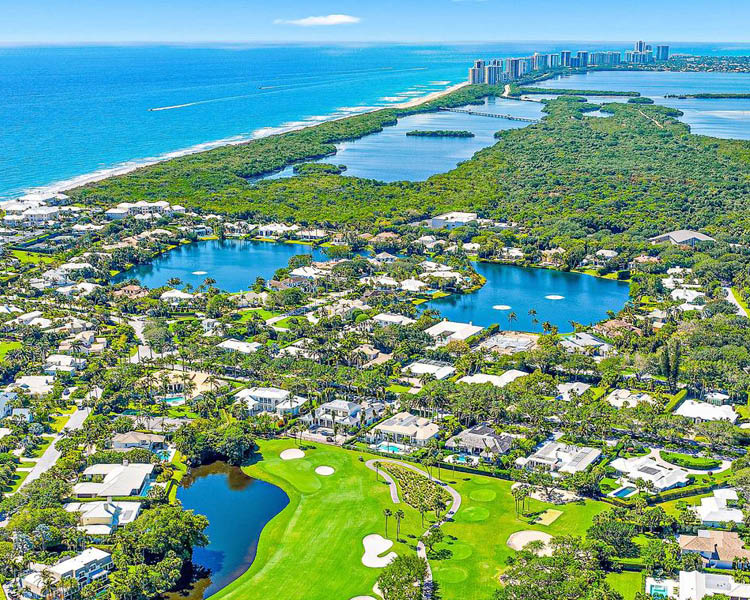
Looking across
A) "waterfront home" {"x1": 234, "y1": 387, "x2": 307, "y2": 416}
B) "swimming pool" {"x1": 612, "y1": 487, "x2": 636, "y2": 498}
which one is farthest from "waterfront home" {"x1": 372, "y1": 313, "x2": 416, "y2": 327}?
"swimming pool" {"x1": 612, "y1": 487, "x2": 636, "y2": 498}

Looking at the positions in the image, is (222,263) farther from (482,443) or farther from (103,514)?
(103,514)

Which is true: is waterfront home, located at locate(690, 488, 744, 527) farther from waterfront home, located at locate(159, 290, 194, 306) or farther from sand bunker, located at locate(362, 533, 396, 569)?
waterfront home, located at locate(159, 290, 194, 306)

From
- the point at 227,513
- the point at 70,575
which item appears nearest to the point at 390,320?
the point at 227,513

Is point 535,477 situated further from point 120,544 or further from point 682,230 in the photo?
point 682,230

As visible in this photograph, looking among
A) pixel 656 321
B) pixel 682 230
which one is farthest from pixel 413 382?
pixel 682 230

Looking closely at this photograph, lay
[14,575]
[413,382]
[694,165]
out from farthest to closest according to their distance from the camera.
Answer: [694,165], [413,382], [14,575]
